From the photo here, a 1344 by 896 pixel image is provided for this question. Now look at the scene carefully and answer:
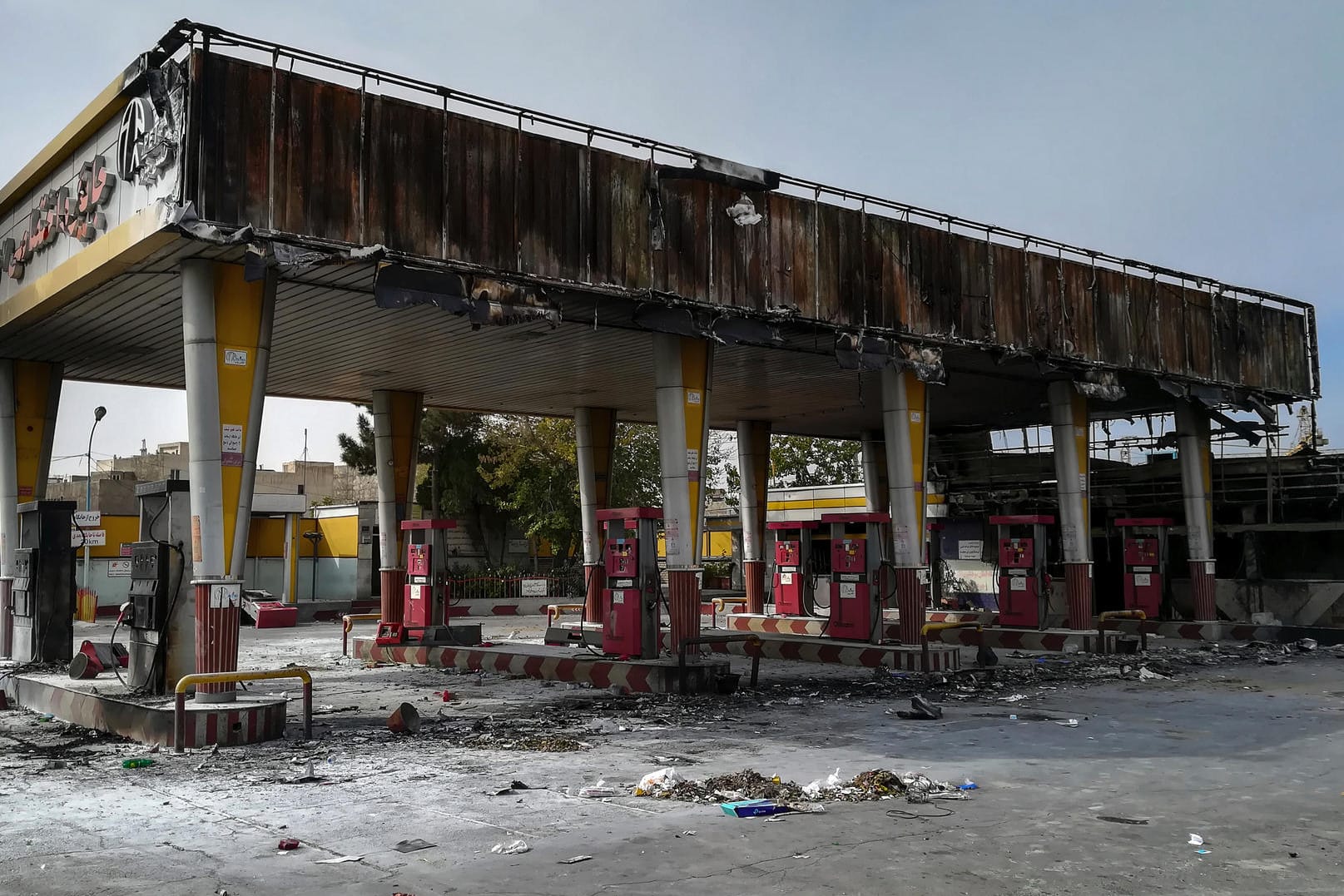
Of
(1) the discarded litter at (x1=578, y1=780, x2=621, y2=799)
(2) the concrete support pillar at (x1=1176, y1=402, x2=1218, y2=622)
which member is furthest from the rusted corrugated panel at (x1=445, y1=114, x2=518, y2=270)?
(2) the concrete support pillar at (x1=1176, y1=402, x2=1218, y2=622)

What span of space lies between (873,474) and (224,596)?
25.7 m

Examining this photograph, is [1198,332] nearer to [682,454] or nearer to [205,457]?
[682,454]

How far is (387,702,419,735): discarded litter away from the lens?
12.5 m

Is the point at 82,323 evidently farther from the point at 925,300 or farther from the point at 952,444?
the point at 952,444

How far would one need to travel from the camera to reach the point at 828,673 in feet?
64.4

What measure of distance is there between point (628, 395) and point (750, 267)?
9608mm

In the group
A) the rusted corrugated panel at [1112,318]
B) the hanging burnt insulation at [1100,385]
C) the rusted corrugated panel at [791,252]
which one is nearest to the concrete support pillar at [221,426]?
the rusted corrugated panel at [791,252]

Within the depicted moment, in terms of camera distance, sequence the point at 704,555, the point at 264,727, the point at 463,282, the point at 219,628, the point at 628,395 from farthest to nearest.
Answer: the point at 704,555, the point at 628,395, the point at 463,282, the point at 219,628, the point at 264,727

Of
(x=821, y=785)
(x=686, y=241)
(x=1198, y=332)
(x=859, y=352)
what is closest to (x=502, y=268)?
(x=686, y=241)

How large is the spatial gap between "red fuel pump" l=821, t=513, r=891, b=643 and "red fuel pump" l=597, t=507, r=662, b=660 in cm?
526

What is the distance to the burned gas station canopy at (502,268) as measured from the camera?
537 inches

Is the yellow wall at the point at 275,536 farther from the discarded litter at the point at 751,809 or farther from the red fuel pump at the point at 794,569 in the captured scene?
the discarded litter at the point at 751,809

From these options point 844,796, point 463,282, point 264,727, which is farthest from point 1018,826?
point 463,282

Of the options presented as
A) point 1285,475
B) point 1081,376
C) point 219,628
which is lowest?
point 219,628
